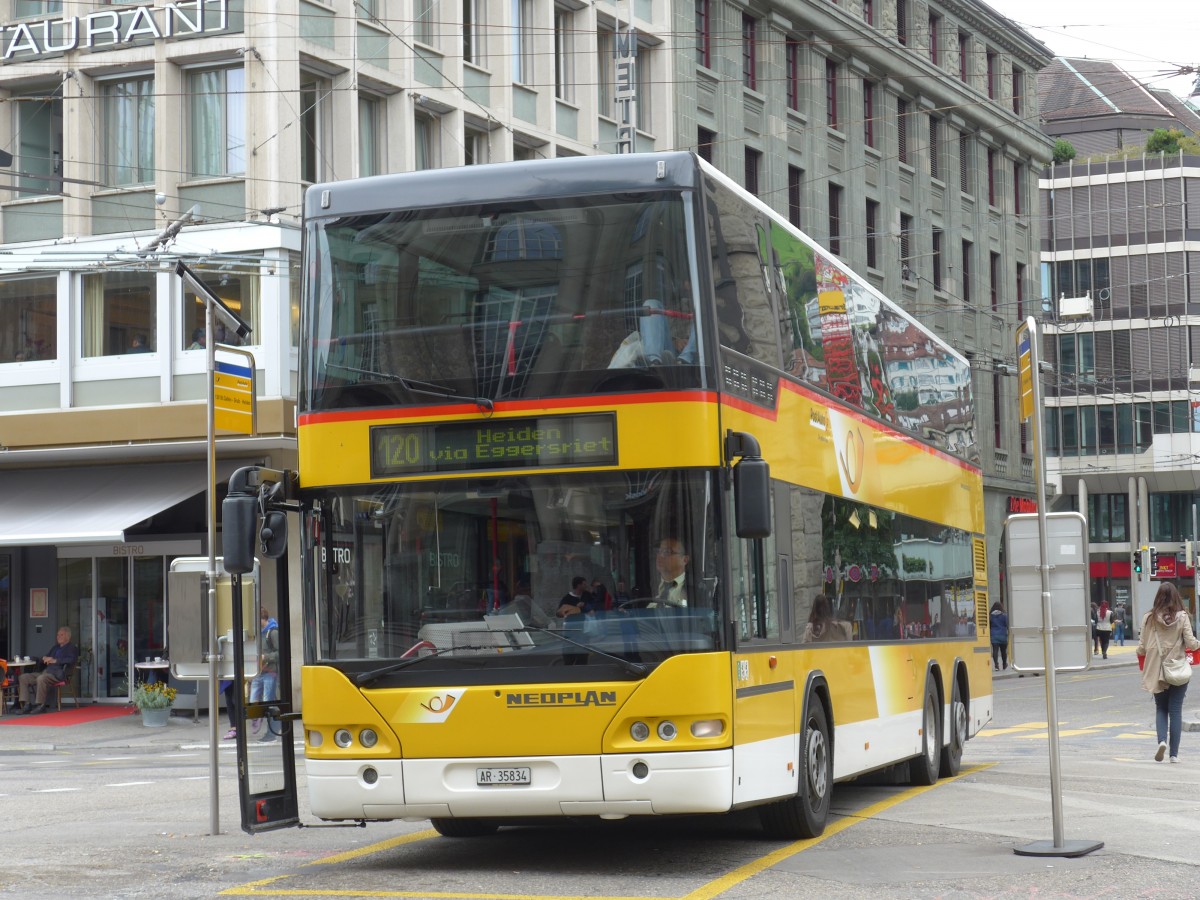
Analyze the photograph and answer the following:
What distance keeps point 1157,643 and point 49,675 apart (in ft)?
64.2

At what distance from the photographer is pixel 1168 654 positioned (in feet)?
61.9

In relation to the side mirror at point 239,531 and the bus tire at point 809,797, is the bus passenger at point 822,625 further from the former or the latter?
the side mirror at point 239,531

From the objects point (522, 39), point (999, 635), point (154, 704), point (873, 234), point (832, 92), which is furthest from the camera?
point (873, 234)

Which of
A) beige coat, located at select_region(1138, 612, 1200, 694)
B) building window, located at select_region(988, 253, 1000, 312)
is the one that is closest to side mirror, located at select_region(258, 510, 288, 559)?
beige coat, located at select_region(1138, 612, 1200, 694)

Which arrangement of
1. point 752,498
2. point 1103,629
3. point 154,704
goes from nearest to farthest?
point 752,498 → point 154,704 → point 1103,629

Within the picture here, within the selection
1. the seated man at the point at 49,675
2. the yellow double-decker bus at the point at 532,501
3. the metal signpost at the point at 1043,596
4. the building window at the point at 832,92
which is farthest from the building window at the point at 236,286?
the building window at the point at 832,92

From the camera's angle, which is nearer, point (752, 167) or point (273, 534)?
point (273, 534)

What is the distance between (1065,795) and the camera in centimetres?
1495

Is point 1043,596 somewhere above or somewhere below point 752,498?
below

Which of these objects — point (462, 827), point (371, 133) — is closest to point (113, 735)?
point (371, 133)

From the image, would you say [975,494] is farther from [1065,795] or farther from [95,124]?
[95,124]

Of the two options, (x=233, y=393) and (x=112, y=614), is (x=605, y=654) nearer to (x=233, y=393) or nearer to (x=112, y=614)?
(x=233, y=393)

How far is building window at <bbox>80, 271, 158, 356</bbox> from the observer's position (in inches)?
1217

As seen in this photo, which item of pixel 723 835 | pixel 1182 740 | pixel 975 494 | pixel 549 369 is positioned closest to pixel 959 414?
pixel 975 494
